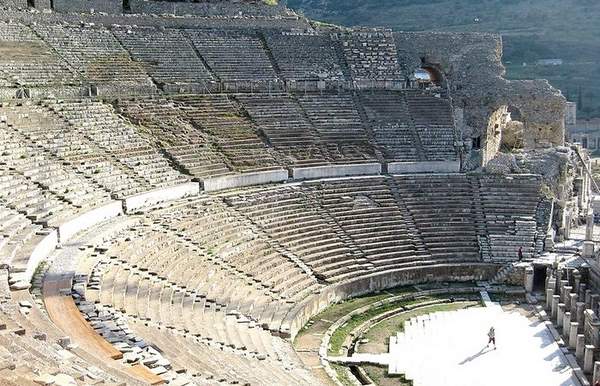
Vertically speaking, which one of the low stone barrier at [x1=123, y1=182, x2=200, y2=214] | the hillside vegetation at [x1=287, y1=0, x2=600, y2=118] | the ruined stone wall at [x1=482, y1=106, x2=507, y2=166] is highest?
the hillside vegetation at [x1=287, y1=0, x2=600, y2=118]

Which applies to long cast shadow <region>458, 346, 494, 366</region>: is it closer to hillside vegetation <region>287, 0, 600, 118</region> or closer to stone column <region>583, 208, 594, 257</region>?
stone column <region>583, 208, 594, 257</region>

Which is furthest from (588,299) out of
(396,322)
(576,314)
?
(396,322)

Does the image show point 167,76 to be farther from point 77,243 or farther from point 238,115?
point 77,243

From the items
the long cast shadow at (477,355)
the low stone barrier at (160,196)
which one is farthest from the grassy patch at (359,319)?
the low stone barrier at (160,196)

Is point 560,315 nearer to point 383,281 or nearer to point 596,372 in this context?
point 596,372

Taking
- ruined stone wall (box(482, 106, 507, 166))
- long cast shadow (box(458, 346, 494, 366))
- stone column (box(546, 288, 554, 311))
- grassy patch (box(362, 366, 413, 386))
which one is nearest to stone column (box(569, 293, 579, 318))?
stone column (box(546, 288, 554, 311))

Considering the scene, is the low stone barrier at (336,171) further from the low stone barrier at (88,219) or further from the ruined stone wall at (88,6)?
the ruined stone wall at (88,6)
